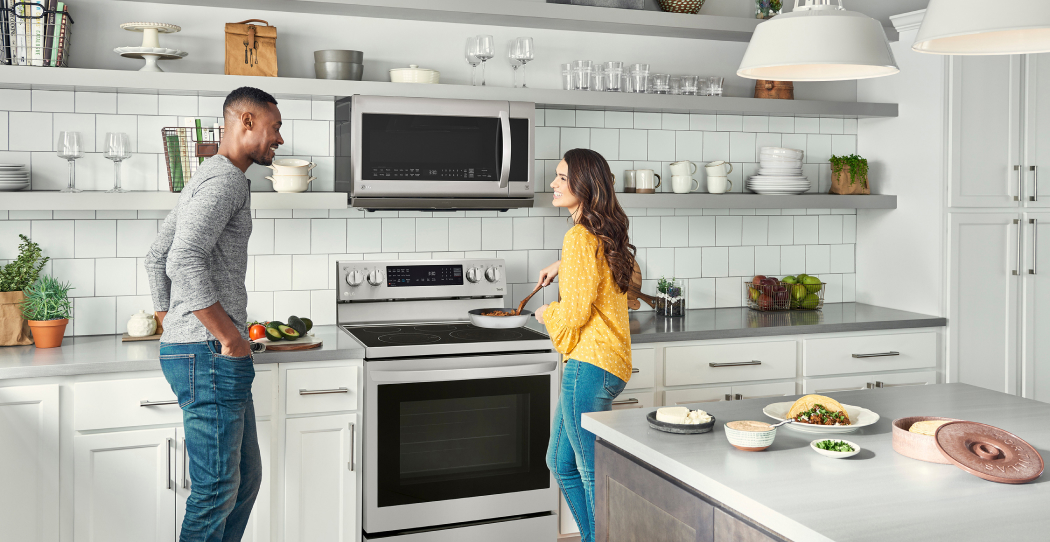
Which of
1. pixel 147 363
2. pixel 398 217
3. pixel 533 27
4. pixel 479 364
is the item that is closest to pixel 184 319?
pixel 147 363

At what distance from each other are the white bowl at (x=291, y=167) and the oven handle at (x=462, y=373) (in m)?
0.82

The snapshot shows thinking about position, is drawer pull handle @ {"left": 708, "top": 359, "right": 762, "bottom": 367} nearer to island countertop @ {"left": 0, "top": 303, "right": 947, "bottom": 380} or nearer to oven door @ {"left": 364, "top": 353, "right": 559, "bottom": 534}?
island countertop @ {"left": 0, "top": 303, "right": 947, "bottom": 380}

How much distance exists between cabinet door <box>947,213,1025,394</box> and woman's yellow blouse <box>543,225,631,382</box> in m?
1.99

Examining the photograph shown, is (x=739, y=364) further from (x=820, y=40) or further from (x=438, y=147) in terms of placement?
(x=820, y=40)

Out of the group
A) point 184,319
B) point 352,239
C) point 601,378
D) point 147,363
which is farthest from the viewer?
point 352,239

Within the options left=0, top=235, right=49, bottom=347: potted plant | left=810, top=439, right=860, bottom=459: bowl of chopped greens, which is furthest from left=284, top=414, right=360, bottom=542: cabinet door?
left=810, top=439, right=860, bottom=459: bowl of chopped greens

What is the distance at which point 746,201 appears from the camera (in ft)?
12.5

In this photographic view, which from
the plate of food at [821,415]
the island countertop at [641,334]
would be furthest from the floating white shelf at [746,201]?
the plate of food at [821,415]

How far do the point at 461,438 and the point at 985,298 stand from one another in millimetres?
2473

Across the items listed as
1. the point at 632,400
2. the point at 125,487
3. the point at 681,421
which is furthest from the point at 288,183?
the point at 681,421

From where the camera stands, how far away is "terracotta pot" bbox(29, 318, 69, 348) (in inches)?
115

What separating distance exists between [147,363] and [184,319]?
45 centimetres

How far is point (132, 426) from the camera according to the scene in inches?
109

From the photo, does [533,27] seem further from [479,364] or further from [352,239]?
[479,364]
